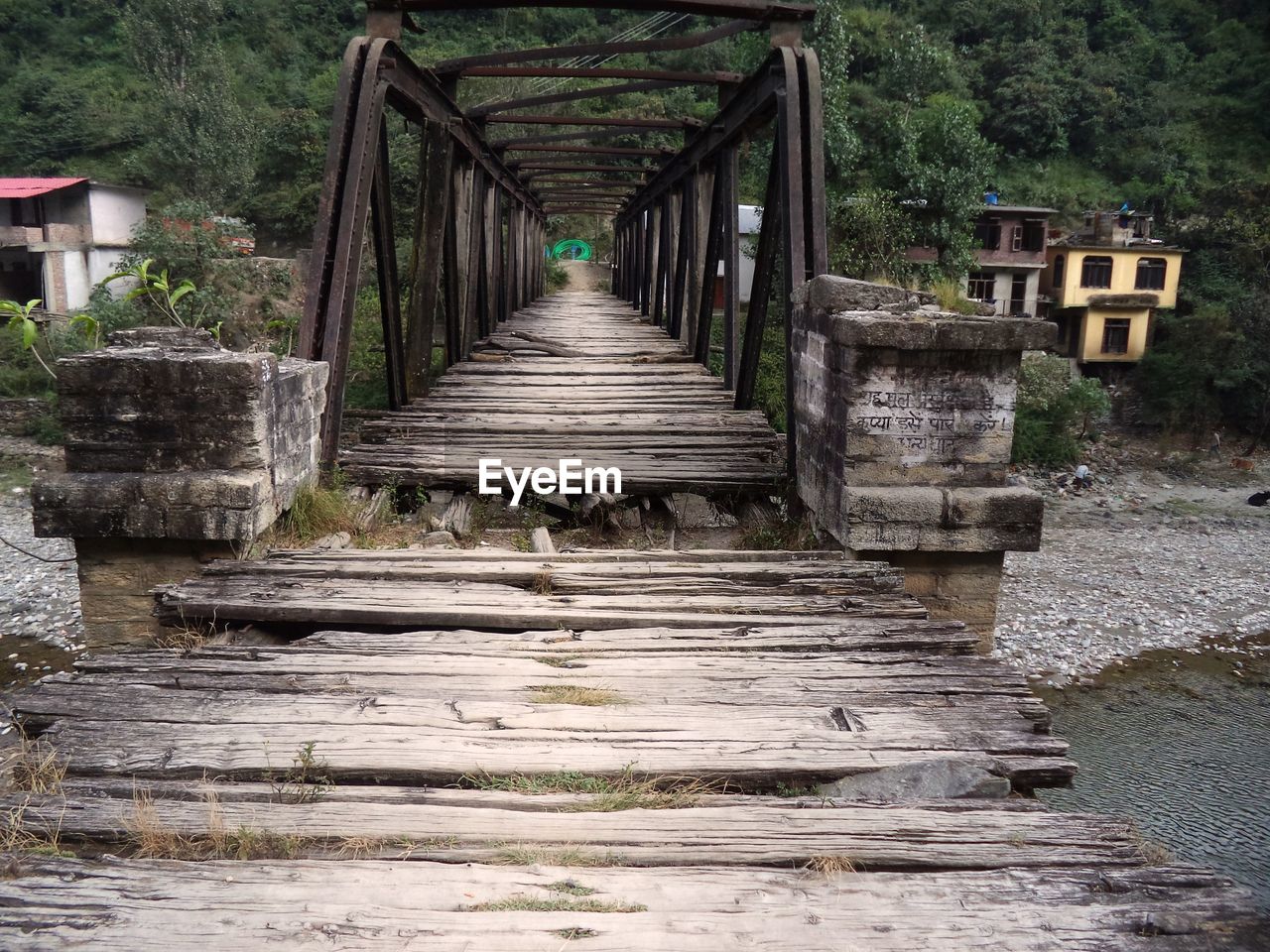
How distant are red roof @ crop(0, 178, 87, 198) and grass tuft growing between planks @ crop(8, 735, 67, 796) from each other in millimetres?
28503

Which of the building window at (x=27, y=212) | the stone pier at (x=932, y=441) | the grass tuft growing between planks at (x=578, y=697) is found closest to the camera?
the grass tuft growing between planks at (x=578, y=697)

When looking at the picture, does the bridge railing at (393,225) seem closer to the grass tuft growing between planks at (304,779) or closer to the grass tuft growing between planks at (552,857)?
the grass tuft growing between planks at (304,779)

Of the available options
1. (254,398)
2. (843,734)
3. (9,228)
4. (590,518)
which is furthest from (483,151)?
(9,228)

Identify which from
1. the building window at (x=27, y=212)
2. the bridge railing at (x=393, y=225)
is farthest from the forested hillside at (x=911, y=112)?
the bridge railing at (x=393, y=225)

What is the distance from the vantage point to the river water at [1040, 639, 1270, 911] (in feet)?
31.8

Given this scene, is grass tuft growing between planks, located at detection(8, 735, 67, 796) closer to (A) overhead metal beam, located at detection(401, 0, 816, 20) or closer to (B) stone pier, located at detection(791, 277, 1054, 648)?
(B) stone pier, located at detection(791, 277, 1054, 648)

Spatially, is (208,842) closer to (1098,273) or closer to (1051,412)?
(1051,412)

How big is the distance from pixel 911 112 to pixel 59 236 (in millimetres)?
25463

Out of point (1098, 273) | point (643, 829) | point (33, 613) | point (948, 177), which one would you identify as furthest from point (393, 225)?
point (1098, 273)

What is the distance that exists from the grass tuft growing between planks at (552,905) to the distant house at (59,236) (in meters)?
27.9

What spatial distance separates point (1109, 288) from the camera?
1206 inches

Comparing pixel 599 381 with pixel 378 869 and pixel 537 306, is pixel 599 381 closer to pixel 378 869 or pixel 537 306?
pixel 378 869

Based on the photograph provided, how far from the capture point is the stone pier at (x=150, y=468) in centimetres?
373

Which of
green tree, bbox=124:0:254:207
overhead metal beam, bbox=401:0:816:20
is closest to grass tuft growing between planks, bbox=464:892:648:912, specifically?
overhead metal beam, bbox=401:0:816:20
